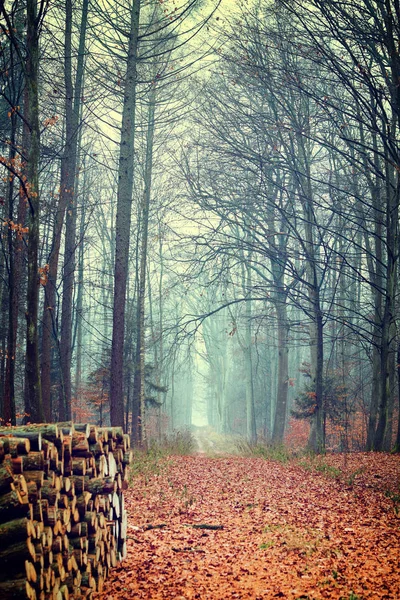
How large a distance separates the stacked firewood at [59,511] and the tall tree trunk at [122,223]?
5.48 m

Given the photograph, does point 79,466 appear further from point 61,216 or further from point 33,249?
point 61,216

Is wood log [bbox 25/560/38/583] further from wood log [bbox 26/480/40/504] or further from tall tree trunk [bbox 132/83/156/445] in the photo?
tall tree trunk [bbox 132/83/156/445]

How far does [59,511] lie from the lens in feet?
14.4

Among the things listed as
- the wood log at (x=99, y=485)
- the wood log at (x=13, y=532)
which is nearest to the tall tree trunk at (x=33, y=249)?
the wood log at (x=99, y=485)

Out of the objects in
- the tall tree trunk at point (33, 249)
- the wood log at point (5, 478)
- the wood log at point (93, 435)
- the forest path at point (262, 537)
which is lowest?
the forest path at point (262, 537)

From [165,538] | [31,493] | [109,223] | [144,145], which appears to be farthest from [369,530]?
[109,223]

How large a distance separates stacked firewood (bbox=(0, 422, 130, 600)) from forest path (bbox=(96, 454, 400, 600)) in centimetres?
46

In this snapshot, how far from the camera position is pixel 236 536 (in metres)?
6.55

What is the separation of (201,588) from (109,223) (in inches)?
1050

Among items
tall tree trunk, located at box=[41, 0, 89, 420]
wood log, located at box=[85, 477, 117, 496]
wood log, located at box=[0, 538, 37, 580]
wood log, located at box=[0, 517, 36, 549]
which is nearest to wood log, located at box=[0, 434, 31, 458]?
wood log, located at box=[0, 517, 36, 549]

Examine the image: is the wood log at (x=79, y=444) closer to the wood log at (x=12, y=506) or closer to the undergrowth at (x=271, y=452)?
the wood log at (x=12, y=506)

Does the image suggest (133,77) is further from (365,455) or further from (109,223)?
(109,223)

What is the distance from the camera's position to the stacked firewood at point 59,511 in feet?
12.1

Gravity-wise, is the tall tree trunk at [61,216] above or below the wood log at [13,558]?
above
